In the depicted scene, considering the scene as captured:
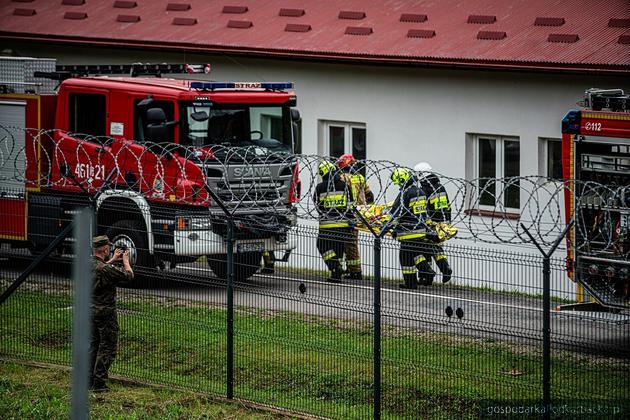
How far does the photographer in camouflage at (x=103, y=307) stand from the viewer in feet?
36.8

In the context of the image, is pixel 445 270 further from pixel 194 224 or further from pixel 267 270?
pixel 194 224

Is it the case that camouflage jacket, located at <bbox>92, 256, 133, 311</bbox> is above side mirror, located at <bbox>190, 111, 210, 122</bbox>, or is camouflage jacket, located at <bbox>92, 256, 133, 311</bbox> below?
below

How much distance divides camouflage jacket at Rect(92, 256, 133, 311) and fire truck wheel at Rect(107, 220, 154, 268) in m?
0.62

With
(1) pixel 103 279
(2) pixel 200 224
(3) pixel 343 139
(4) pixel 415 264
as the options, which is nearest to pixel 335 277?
(4) pixel 415 264

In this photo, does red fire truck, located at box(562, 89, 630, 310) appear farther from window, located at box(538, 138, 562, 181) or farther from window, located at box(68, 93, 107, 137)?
window, located at box(68, 93, 107, 137)

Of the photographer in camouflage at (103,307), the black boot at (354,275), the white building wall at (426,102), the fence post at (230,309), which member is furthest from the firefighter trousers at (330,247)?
the white building wall at (426,102)

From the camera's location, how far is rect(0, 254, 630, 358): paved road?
9602 mm

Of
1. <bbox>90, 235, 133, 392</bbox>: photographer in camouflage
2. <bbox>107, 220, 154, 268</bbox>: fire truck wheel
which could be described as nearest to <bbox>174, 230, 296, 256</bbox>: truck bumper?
<bbox>107, 220, 154, 268</bbox>: fire truck wheel

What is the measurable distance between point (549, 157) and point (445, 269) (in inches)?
352

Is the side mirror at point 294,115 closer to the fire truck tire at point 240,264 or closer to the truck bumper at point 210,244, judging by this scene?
the truck bumper at point 210,244

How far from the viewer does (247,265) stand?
11.2 metres

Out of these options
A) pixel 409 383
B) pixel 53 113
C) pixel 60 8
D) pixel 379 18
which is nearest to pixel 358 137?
pixel 379 18

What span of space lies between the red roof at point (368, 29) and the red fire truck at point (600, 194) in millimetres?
4294

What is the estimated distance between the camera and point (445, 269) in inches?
405
